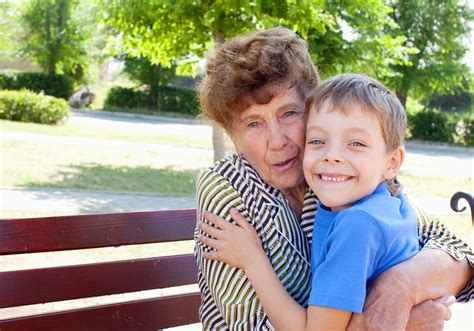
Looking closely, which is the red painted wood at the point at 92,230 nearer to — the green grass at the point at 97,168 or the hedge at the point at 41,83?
the green grass at the point at 97,168

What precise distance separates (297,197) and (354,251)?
597 mm

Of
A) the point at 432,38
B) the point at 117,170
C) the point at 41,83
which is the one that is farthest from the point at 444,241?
the point at 41,83

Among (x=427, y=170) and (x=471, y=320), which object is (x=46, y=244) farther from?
(x=427, y=170)

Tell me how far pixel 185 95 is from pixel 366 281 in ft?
→ 111

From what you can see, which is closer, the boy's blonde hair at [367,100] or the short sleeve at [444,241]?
the boy's blonde hair at [367,100]

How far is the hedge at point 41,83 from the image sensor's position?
36.4m

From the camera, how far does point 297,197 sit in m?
2.16

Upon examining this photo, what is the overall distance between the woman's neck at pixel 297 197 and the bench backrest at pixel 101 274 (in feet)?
2.54

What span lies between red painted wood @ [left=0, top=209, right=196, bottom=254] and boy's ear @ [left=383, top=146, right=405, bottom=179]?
3.85ft

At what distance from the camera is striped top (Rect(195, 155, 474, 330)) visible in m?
1.84

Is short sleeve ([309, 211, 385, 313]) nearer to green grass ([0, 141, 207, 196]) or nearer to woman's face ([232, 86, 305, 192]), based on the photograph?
woman's face ([232, 86, 305, 192])

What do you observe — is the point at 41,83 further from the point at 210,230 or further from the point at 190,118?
the point at 210,230

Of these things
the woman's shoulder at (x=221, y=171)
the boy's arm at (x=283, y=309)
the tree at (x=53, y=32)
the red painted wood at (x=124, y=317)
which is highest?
the tree at (x=53, y=32)

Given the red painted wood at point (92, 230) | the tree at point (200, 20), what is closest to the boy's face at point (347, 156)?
the red painted wood at point (92, 230)
